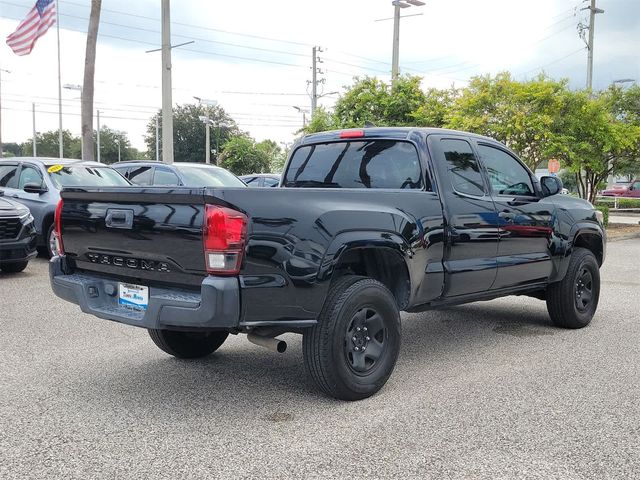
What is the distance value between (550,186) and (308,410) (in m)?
3.40

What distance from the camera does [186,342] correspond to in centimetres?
546

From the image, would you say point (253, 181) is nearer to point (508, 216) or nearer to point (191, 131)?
point (508, 216)

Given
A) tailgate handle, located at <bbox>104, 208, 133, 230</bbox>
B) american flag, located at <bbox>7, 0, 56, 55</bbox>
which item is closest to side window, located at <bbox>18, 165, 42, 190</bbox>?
tailgate handle, located at <bbox>104, 208, 133, 230</bbox>

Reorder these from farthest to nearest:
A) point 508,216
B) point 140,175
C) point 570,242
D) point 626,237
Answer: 1. point 626,237
2. point 140,175
3. point 570,242
4. point 508,216

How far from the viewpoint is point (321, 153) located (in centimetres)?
581

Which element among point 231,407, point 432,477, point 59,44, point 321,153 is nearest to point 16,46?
point 321,153

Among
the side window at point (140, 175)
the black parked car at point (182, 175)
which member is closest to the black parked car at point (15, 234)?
the black parked car at point (182, 175)

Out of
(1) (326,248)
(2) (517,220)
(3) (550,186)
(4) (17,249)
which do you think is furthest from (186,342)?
(4) (17,249)

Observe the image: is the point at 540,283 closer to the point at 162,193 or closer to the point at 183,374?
the point at 183,374

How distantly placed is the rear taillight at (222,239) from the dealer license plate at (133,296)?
61 centimetres

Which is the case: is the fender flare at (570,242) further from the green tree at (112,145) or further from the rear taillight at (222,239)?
the green tree at (112,145)

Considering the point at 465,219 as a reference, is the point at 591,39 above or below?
above

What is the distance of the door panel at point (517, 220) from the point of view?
19.2 feet

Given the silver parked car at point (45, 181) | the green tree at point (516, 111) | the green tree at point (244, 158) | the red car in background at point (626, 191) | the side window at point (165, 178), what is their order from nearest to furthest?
the silver parked car at point (45, 181) < the side window at point (165, 178) < the green tree at point (516, 111) < the red car in background at point (626, 191) < the green tree at point (244, 158)
